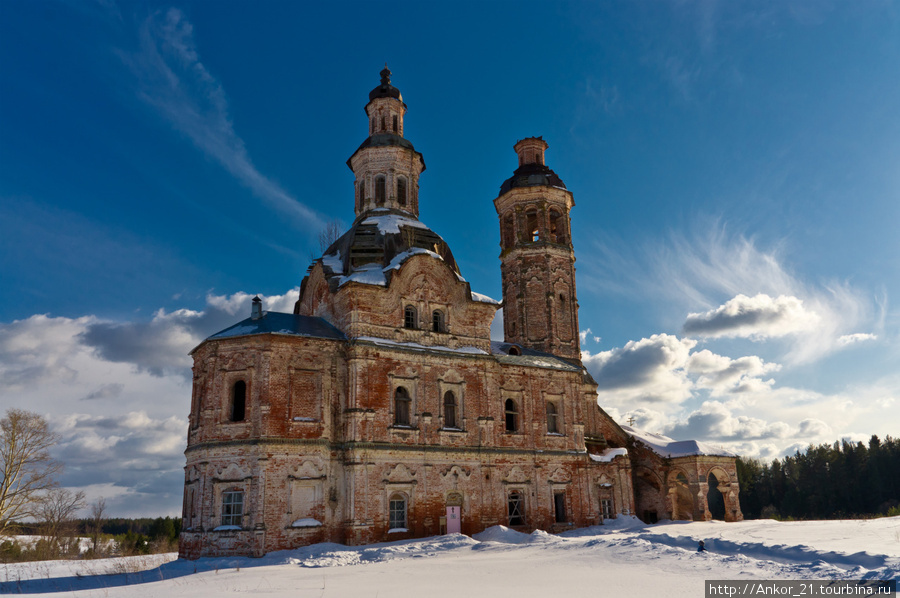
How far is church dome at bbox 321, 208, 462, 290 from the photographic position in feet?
77.9

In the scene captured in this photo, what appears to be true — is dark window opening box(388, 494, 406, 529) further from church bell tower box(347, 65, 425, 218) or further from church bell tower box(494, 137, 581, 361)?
church bell tower box(347, 65, 425, 218)

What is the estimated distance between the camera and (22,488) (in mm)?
27172

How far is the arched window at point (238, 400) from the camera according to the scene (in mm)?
20828

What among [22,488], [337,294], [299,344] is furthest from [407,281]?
[22,488]

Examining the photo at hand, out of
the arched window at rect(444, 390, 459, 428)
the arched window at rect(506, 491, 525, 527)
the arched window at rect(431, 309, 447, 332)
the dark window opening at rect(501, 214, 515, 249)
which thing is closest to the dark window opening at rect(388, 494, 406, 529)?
the arched window at rect(444, 390, 459, 428)

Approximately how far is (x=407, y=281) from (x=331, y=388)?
502 cm

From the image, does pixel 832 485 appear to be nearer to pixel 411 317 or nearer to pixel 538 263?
pixel 538 263

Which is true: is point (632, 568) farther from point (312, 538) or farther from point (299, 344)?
point (299, 344)

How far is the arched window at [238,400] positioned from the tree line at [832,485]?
43534 millimetres

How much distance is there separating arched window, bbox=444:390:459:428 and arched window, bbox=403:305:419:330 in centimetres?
288

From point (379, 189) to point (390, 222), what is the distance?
2995mm

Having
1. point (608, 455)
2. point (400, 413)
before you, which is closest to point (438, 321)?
point (400, 413)

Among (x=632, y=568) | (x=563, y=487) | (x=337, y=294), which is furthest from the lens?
(x=563, y=487)

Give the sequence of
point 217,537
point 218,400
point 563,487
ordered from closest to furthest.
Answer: point 217,537 < point 218,400 < point 563,487
